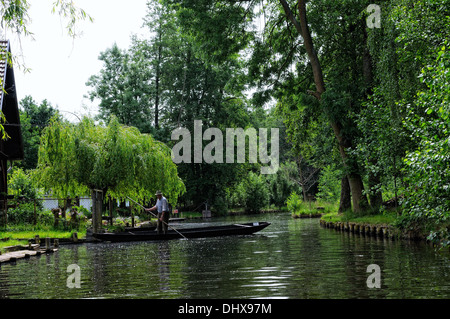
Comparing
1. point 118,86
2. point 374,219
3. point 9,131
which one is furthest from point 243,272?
point 118,86

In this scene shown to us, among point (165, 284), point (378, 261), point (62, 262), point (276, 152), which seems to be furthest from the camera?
point (276, 152)

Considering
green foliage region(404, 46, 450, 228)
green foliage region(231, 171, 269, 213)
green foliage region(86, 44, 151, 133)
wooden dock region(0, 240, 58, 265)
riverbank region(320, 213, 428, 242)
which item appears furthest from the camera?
green foliage region(231, 171, 269, 213)

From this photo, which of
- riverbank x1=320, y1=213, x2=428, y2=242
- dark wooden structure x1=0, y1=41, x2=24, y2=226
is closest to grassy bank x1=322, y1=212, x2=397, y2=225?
riverbank x1=320, y1=213, x2=428, y2=242

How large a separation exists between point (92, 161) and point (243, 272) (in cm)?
1287

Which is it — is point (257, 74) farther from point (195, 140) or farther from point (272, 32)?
point (195, 140)

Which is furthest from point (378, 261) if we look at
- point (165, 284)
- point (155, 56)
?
point (155, 56)

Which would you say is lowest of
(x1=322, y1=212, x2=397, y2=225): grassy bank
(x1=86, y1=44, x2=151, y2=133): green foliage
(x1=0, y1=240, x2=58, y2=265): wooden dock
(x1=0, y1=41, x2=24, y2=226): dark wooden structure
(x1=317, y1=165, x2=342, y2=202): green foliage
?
(x1=0, y1=240, x2=58, y2=265): wooden dock

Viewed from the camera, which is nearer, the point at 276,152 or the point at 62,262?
the point at 62,262

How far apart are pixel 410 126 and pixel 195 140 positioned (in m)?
34.3

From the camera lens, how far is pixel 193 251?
47.4ft

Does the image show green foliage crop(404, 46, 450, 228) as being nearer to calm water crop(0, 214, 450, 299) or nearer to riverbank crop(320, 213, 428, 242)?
calm water crop(0, 214, 450, 299)

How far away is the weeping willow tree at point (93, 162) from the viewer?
20.5 m

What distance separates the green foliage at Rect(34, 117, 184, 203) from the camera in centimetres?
2048

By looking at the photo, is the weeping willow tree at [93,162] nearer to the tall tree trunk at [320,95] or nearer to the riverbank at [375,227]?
the tall tree trunk at [320,95]
